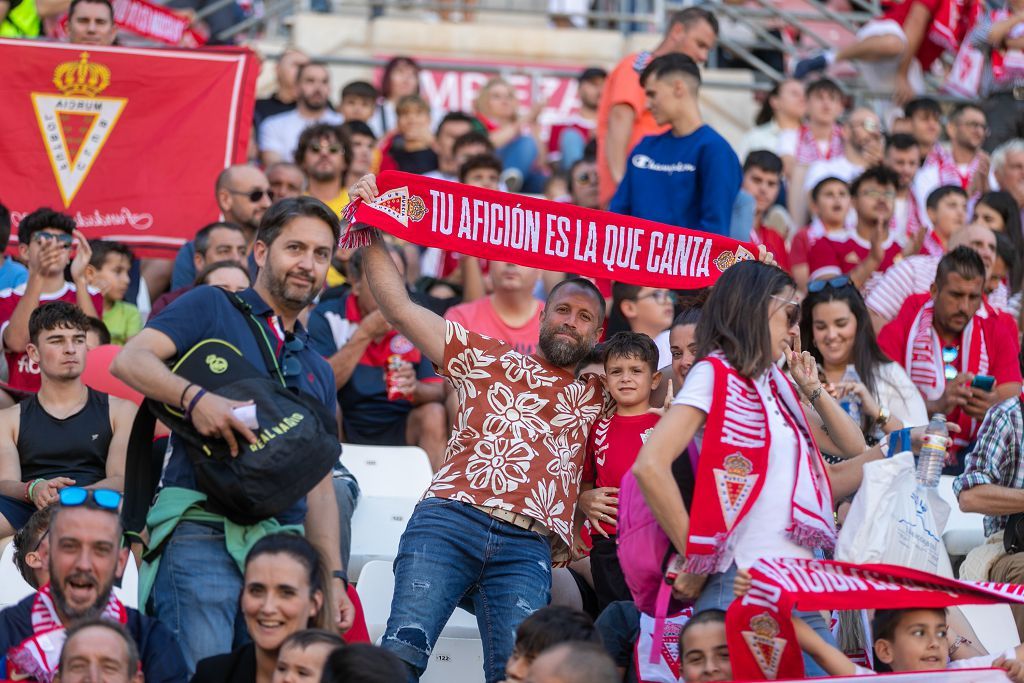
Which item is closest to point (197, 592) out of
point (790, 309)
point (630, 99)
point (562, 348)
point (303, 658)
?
point (303, 658)

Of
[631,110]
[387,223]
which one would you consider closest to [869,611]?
[387,223]

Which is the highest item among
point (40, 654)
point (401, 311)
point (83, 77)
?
point (83, 77)

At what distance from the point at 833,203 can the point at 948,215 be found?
2.45 feet

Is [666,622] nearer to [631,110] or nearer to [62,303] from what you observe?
[62,303]

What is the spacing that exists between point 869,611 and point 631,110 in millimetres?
5468

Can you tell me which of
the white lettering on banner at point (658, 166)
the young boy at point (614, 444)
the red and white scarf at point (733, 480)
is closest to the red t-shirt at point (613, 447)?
the young boy at point (614, 444)

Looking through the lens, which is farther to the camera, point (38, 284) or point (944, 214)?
point (944, 214)

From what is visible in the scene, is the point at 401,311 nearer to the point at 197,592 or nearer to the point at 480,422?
the point at 480,422

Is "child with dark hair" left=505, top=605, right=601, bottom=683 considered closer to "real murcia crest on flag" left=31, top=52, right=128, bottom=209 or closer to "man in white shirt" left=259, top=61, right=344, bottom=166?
"real murcia crest on flag" left=31, top=52, right=128, bottom=209

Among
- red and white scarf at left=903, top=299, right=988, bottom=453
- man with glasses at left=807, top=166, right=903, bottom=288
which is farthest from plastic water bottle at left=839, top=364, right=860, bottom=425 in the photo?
man with glasses at left=807, top=166, right=903, bottom=288

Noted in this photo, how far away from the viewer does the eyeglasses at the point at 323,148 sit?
9.95 meters

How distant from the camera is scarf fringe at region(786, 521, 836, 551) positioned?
4820 millimetres

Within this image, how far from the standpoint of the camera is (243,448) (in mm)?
5309

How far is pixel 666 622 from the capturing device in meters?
5.38
